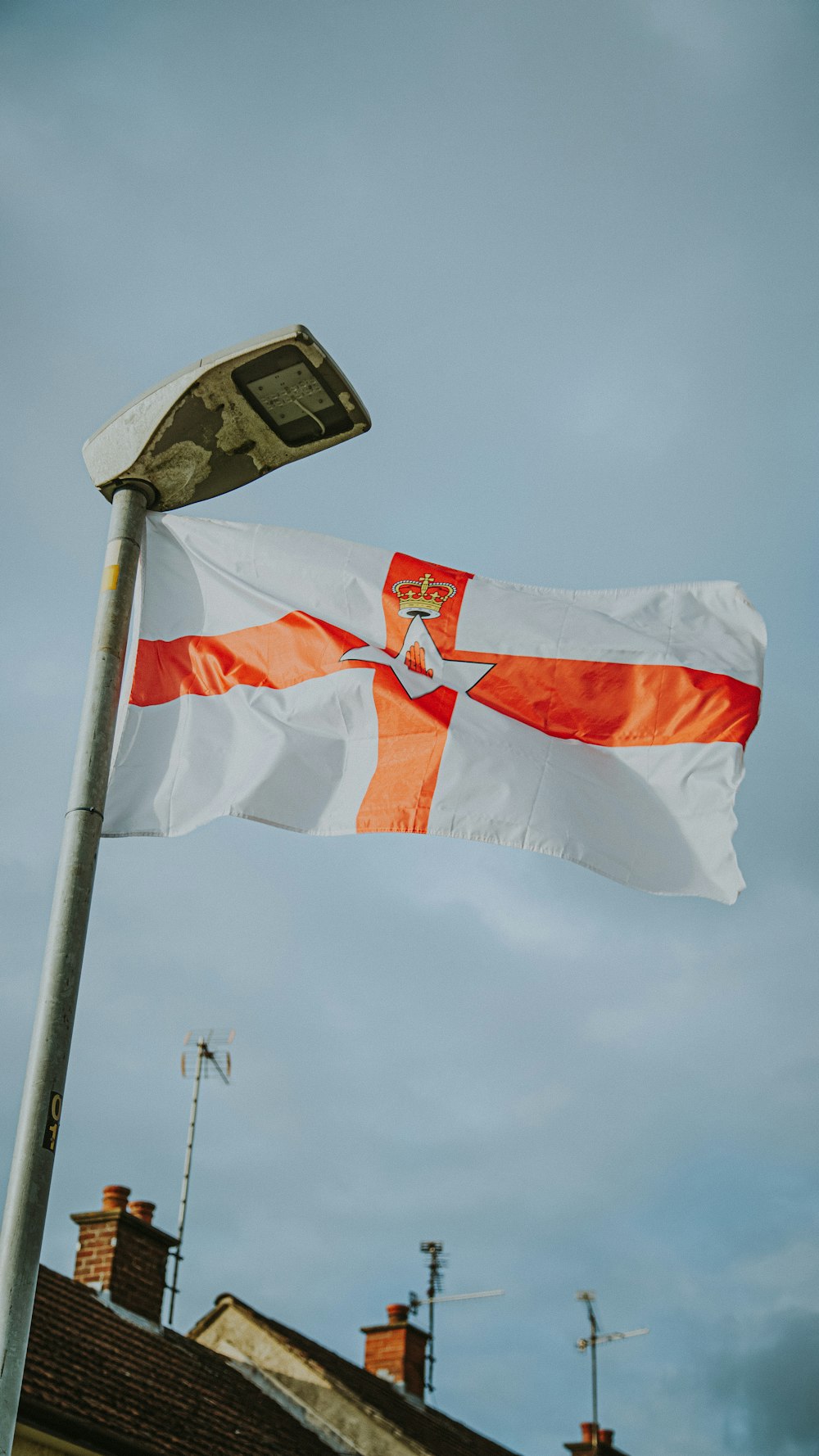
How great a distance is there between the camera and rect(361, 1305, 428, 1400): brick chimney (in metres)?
24.4

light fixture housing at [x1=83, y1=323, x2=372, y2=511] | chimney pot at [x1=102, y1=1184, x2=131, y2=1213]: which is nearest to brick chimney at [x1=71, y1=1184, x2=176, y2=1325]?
chimney pot at [x1=102, y1=1184, x2=131, y2=1213]

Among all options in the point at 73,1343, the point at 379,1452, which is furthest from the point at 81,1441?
the point at 379,1452

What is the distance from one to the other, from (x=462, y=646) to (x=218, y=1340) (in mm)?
17587

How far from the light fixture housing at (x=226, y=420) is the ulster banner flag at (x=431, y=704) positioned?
0.51m

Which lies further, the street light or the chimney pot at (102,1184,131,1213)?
the chimney pot at (102,1184,131,1213)

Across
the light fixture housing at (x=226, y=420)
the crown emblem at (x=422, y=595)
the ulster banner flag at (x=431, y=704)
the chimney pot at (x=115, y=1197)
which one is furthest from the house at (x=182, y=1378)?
the light fixture housing at (x=226, y=420)

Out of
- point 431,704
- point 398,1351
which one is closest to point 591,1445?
point 398,1351

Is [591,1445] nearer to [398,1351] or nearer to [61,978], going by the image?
[398,1351]

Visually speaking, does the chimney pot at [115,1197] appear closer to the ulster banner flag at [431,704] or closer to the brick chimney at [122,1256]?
the brick chimney at [122,1256]

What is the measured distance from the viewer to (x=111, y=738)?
186 inches

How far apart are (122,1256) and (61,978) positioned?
14.4 m

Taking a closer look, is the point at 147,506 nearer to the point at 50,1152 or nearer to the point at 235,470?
the point at 235,470

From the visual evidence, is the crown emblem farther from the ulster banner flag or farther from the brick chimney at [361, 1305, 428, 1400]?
the brick chimney at [361, 1305, 428, 1400]

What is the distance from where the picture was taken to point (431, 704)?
617cm
